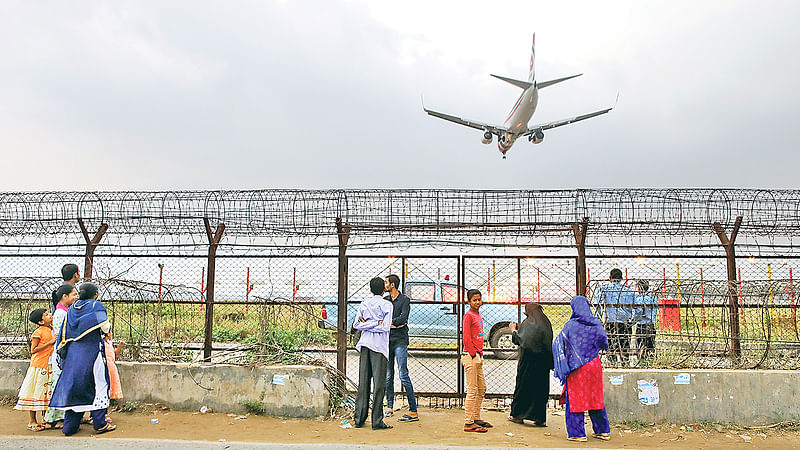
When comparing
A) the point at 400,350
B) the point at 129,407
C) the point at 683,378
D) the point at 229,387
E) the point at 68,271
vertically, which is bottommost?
the point at 129,407

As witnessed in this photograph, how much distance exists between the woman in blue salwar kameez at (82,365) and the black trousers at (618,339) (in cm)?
579

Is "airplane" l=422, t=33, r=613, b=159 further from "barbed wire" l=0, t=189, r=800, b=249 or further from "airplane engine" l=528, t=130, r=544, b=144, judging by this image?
"barbed wire" l=0, t=189, r=800, b=249

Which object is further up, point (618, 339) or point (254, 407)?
point (618, 339)

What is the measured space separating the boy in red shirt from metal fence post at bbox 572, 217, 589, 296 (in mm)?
1488

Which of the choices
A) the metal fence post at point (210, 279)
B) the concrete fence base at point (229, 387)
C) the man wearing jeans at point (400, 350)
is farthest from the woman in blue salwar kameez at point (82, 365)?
the man wearing jeans at point (400, 350)

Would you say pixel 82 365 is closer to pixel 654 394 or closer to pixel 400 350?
pixel 400 350

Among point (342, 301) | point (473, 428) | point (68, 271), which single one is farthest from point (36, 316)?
point (473, 428)

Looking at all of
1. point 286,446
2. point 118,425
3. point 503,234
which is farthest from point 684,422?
point 118,425

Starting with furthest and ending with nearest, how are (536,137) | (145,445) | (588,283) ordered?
1. (536,137)
2. (588,283)
3. (145,445)

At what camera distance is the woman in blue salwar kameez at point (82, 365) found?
5.95 metres

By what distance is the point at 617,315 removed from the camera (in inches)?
288

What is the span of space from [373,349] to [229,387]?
6.13 feet

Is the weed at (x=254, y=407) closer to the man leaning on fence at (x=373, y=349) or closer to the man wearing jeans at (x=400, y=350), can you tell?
the man leaning on fence at (x=373, y=349)

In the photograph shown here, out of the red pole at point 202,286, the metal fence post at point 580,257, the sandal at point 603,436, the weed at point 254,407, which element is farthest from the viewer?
the red pole at point 202,286
